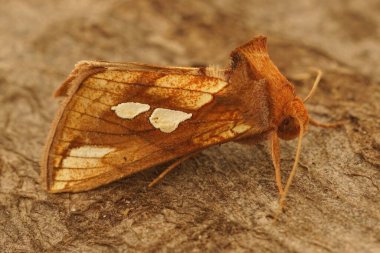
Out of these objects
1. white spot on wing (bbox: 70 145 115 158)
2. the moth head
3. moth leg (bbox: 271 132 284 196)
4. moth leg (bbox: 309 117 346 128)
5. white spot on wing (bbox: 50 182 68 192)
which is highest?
moth leg (bbox: 309 117 346 128)

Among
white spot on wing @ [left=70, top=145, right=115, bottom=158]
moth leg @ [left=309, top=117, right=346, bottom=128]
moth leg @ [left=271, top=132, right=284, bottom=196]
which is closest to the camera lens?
moth leg @ [left=271, top=132, right=284, bottom=196]

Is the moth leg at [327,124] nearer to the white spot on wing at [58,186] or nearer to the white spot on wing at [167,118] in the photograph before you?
the white spot on wing at [167,118]

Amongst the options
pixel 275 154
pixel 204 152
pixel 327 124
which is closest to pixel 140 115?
pixel 204 152

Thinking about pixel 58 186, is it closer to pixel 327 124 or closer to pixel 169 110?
pixel 169 110

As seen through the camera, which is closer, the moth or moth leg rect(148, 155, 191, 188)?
the moth

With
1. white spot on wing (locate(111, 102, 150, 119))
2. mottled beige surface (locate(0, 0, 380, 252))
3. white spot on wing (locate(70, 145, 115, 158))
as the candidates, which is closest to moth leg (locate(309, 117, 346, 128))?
mottled beige surface (locate(0, 0, 380, 252))

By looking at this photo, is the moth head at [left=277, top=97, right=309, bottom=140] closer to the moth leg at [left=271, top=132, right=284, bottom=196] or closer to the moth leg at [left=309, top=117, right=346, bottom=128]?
the moth leg at [left=271, top=132, right=284, bottom=196]

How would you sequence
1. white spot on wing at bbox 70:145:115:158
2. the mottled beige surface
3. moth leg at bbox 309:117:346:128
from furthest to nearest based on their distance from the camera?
moth leg at bbox 309:117:346:128 → white spot on wing at bbox 70:145:115:158 → the mottled beige surface

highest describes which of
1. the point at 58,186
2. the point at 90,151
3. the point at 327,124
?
the point at 327,124
